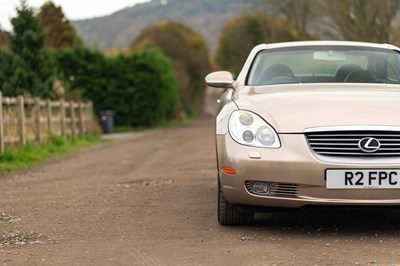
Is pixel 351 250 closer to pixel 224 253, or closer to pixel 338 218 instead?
pixel 224 253

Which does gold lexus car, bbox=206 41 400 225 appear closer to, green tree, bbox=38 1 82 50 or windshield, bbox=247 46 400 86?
windshield, bbox=247 46 400 86

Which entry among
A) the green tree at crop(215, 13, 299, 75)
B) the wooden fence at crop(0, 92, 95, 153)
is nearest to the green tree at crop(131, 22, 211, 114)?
the green tree at crop(215, 13, 299, 75)

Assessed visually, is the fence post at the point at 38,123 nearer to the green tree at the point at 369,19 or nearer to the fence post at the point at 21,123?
the fence post at the point at 21,123

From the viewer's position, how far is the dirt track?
4.98 meters

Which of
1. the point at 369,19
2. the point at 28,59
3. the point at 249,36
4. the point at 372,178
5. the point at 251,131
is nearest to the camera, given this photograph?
the point at 372,178

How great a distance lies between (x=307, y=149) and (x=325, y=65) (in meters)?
1.79

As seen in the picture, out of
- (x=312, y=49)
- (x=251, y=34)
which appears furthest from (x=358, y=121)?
(x=251, y=34)

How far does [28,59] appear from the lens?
23.0 meters

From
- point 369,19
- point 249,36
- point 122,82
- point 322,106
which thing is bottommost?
point 122,82

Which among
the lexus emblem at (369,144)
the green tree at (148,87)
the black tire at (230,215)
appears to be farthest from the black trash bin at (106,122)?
the lexus emblem at (369,144)

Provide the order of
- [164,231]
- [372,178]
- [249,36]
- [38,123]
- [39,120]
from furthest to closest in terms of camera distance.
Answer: [249,36]
[39,120]
[38,123]
[164,231]
[372,178]

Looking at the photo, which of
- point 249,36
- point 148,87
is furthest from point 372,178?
point 249,36

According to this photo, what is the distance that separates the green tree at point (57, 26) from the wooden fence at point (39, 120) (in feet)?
Answer: 83.8

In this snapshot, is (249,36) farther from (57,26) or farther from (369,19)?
(369,19)
